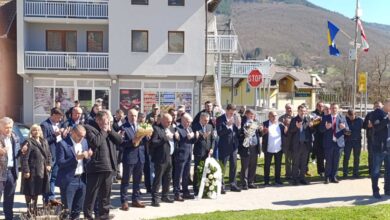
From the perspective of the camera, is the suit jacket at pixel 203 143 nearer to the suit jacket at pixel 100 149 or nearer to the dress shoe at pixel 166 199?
the dress shoe at pixel 166 199

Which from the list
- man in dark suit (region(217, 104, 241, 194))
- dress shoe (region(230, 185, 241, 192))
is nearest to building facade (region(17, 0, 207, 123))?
man in dark suit (region(217, 104, 241, 194))

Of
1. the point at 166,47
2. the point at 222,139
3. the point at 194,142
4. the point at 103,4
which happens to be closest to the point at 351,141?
the point at 222,139

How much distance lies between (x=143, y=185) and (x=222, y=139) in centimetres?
238

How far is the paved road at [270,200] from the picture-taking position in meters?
9.65

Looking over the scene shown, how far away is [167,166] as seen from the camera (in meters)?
10.3

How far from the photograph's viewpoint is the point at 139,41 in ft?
105

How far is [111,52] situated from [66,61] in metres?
2.81

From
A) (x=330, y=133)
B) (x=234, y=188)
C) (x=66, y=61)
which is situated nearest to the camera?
(x=234, y=188)

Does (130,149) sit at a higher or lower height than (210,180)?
higher

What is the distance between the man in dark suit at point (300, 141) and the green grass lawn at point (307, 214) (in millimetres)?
3398

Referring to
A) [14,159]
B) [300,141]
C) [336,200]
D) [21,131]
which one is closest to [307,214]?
[336,200]

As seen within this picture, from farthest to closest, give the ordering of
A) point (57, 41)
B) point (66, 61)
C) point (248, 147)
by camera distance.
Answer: point (57, 41) → point (66, 61) → point (248, 147)

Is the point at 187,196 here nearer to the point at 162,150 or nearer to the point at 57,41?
the point at 162,150

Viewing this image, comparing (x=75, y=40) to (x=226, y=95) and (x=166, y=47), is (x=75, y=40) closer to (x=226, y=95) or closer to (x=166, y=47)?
(x=166, y=47)
